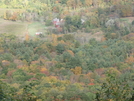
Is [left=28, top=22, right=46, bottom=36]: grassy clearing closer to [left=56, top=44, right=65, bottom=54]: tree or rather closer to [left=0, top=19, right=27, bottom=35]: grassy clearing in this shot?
[left=0, top=19, right=27, bottom=35]: grassy clearing

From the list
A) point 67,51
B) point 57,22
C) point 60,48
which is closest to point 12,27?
point 57,22

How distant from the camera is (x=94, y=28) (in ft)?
123

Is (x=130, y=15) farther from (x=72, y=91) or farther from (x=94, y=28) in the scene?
(x=72, y=91)

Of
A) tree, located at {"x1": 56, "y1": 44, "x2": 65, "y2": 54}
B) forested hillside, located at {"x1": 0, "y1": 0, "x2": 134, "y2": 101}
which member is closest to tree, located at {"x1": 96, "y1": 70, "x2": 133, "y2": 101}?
forested hillside, located at {"x1": 0, "y1": 0, "x2": 134, "y2": 101}

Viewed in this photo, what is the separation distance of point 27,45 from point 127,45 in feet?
36.4

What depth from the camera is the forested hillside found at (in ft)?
44.5

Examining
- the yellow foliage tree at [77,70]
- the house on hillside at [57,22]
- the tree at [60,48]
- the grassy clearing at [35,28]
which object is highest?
the house on hillside at [57,22]

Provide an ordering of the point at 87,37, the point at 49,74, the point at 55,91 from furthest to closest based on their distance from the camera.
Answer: the point at 87,37
the point at 49,74
the point at 55,91

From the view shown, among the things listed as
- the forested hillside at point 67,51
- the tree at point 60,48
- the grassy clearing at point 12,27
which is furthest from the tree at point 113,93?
the grassy clearing at point 12,27

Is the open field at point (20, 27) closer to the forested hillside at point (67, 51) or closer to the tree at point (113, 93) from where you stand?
the forested hillside at point (67, 51)

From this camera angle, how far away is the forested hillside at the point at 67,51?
13577mm

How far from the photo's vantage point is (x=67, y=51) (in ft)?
88.2

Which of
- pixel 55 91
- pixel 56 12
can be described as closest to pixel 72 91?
pixel 55 91

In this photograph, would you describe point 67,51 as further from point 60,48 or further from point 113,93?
point 113,93
